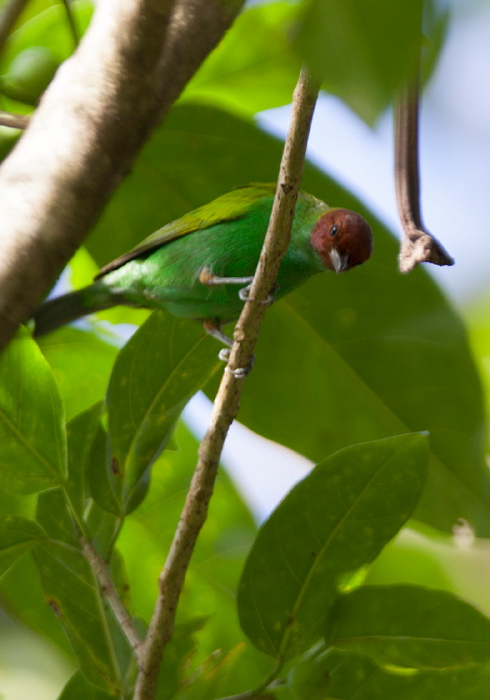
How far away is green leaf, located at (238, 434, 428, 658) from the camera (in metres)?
1.63

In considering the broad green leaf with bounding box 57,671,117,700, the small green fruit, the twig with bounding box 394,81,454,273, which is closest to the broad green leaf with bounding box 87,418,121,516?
the broad green leaf with bounding box 57,671,117,700

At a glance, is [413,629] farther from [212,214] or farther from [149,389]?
[212,214]

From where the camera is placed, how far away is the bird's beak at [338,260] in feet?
7.27

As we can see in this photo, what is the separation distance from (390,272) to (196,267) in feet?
2.05

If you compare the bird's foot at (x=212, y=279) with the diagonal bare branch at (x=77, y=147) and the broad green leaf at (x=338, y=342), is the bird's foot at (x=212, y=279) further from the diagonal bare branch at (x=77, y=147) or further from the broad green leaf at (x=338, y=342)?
the diagonal bare branch at (x=77, y=147)

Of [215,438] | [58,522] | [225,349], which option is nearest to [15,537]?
[58,522]

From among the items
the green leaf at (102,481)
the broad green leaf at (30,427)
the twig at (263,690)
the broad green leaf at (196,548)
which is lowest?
the broad green leaf at (196,548)

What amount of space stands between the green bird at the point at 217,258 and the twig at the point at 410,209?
48.8 inches

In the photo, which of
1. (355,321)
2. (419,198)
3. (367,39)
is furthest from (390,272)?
(367,39)

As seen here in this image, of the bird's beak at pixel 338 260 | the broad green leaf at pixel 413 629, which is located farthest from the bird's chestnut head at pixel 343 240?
the broad green leaf at pixel 413 629

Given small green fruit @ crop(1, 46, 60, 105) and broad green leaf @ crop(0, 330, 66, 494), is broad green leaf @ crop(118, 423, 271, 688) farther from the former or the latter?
small green fruit @ crop(1, 46, 60, 105)

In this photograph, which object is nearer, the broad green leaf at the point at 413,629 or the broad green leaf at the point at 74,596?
the broad green leaf at the point at 413,629

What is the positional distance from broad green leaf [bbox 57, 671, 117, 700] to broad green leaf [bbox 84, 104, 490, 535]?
0.90 meters

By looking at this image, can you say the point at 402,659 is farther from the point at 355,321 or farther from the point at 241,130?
the point at 241,130
